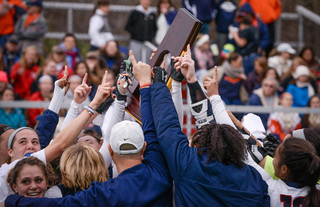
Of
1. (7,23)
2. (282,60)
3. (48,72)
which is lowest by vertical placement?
(282,60)

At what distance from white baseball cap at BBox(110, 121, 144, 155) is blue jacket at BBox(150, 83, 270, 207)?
0.51 ft

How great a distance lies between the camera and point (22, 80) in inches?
329

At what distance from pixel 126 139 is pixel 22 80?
5.73 metres

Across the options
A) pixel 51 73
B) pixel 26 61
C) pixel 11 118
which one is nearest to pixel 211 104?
pixel 11 118

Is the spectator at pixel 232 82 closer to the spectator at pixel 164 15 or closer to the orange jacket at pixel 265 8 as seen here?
the spectator at pixel 164 15

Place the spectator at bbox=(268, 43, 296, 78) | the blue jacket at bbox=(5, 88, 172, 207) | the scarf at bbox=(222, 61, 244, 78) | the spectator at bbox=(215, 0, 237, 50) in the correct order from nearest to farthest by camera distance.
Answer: the blue jacket at bbox=(5, 88, 172, 207) → the scarf at bbox=(222, 61, 244, 78) → the spectator at bbox=(268, 43, 296, 78) → the spectator at bbox=(215, 0, 237, 50)

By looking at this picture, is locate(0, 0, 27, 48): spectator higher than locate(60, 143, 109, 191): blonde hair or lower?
higher

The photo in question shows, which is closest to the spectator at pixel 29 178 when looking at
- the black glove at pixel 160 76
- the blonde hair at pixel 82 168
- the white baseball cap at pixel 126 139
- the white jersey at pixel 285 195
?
the blonde hair at pixel 82 168

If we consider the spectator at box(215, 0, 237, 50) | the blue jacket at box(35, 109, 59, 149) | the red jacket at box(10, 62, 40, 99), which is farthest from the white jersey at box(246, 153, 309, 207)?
the spectator at box(215, 0, 237, 50)

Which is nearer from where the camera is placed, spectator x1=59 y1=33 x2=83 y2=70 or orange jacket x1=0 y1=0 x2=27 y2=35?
spectator x1=59 y1=33 x2=83 y2=70

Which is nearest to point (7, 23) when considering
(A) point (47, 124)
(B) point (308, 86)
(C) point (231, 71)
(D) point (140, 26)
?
(D) point (140, 26)

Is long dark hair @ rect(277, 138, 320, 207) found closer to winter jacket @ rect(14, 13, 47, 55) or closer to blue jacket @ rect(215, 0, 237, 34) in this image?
winter jacket @ rect(14, 13, 47, 55)

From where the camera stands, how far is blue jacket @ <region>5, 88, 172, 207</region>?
298cm

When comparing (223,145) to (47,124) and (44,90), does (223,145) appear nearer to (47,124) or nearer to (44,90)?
(47,124)
